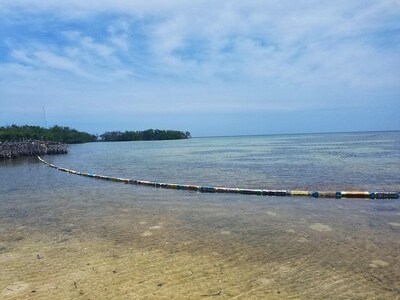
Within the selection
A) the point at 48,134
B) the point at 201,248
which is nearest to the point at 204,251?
the point at 201,248

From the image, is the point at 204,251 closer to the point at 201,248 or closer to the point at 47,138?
the point at 201,248

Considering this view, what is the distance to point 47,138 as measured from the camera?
86.3m

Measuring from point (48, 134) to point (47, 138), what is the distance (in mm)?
6194

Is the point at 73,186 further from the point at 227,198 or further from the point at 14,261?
the point at 14,261

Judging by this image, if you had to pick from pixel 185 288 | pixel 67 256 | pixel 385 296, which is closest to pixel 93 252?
pixel 67 256

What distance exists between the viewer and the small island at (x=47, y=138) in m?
50.1

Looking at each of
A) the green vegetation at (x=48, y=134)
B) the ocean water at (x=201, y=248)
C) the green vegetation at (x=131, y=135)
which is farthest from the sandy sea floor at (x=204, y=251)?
the green vegetation at (x=131, y=135)

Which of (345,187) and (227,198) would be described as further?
(345,187)

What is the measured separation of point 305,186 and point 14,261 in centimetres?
1338

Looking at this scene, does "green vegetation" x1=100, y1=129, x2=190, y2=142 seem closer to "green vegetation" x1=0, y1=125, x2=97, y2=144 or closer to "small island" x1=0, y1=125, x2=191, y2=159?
"small island" x1=0, y1=125, x2=191, y2=159

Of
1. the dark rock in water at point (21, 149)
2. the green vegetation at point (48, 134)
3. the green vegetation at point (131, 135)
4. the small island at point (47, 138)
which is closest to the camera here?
the dark rock in water at point (21, 149)

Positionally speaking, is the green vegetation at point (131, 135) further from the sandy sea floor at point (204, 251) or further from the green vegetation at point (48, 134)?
the sandy sea floor at point (204, 251)

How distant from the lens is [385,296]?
4.90 metres

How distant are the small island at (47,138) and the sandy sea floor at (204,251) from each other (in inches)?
1675
